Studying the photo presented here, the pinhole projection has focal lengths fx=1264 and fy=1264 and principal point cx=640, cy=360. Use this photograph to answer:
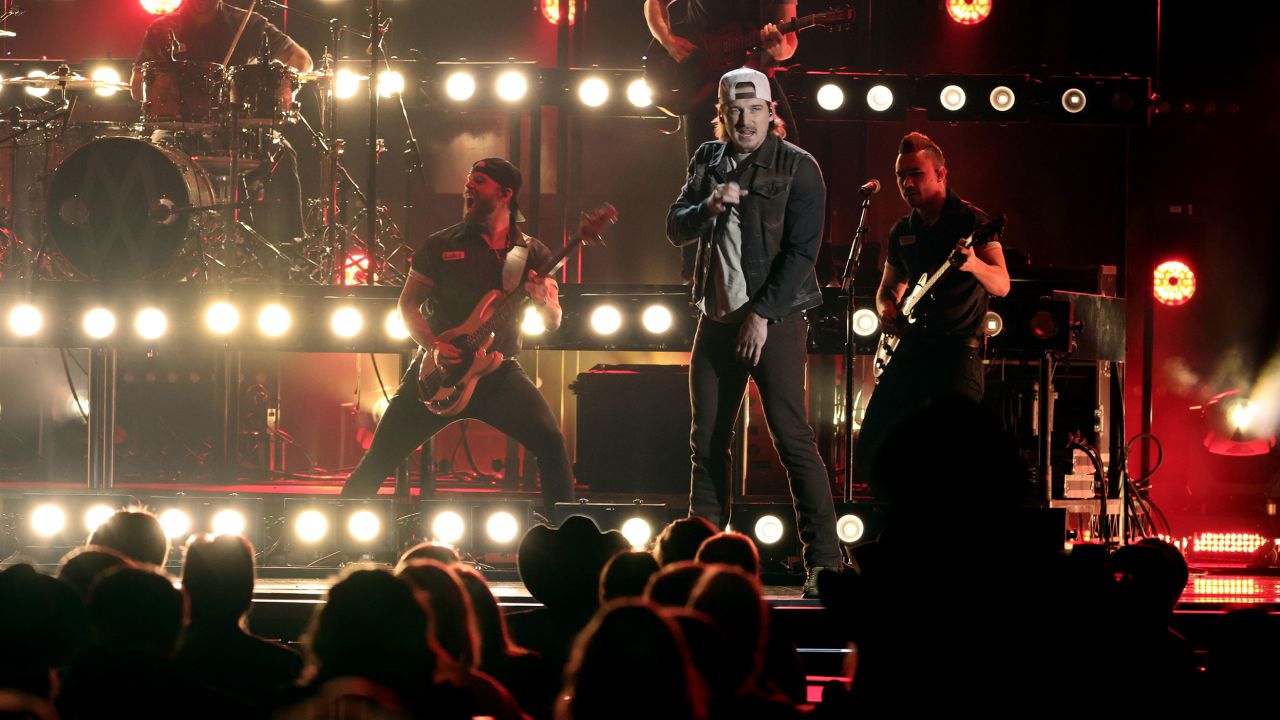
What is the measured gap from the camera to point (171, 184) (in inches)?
314

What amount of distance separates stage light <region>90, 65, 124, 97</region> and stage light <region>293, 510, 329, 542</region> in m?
3.97

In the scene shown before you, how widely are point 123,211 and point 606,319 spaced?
10.5 feet

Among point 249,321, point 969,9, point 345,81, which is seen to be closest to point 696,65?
point 249,321

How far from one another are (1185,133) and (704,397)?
687cm

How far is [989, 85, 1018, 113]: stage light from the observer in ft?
24.2

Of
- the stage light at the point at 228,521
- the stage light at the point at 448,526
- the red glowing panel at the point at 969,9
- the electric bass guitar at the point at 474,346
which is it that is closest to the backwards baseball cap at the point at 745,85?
the electric bass guitar at the point at 474,346

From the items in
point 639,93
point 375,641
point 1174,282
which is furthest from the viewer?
point 1174,282

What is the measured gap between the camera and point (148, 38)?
9203 millimetres

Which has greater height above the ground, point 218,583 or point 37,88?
point 37,88

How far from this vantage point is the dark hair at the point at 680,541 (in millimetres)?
3941

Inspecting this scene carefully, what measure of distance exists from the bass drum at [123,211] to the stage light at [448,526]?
8.71ft

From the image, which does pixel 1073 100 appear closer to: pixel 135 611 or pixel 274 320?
pixel 274 320

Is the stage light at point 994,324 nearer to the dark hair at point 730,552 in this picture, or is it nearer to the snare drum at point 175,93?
the dark hair at point 730,552

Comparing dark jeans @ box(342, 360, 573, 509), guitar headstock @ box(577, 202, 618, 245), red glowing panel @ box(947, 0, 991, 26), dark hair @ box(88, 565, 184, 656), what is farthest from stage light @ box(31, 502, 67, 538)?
red glowing panel @ box(947, 0, 991, 26)
